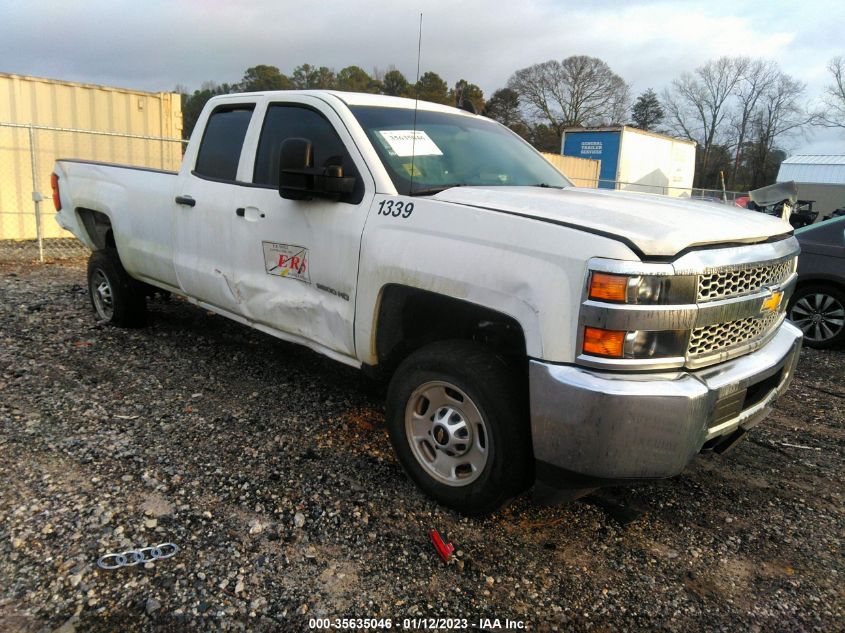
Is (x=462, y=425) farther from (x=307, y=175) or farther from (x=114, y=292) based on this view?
(x=114, y=292)

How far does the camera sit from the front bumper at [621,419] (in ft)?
7.43

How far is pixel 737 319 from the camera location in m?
2.58

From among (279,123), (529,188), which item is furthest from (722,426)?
(279,123)

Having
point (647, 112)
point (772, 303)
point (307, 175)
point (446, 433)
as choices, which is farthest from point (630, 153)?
point (647, 112)

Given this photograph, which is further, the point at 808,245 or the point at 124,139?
the point at 124,139

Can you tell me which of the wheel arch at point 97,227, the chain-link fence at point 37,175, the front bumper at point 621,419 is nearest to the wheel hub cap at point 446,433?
the front bumper at point 621,419

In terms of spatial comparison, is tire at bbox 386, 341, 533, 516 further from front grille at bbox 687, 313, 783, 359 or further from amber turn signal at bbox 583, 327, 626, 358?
front grille at bbox 687, 313, 783, 359

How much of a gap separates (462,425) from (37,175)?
427 inches

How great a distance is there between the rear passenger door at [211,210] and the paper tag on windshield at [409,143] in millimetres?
1190

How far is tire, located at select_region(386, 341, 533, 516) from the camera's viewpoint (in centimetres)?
260

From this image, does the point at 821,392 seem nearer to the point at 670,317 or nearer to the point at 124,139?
the point at 670,317

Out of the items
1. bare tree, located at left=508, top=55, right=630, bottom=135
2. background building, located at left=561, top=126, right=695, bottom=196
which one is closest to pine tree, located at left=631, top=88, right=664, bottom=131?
bare tree, located at left=508, top=55, right=630, bottom=135

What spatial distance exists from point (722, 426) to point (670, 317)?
1.93ft

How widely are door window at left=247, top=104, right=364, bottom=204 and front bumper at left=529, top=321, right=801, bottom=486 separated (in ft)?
4.93
